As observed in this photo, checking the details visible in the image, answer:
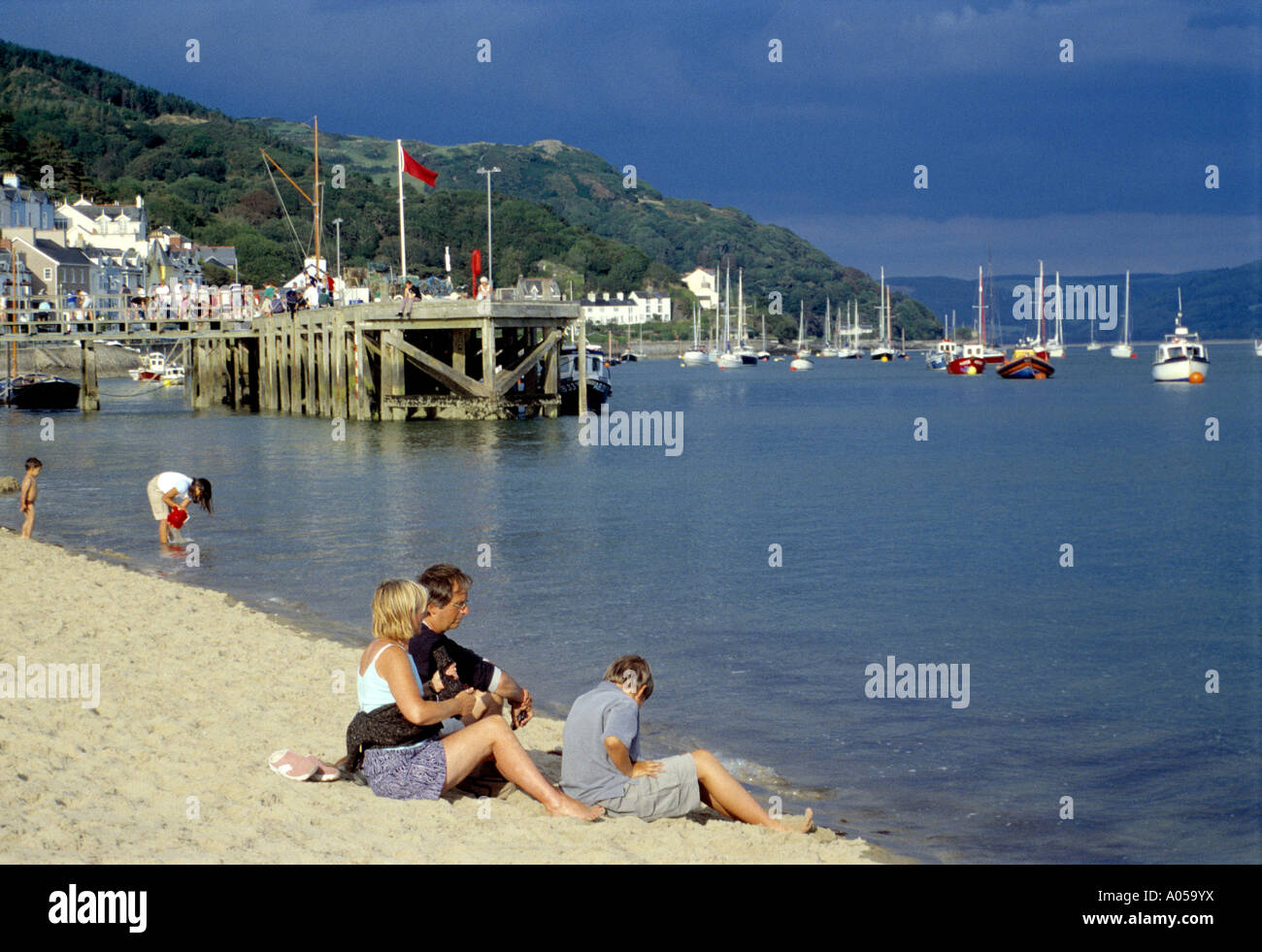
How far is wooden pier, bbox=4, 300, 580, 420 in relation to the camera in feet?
148

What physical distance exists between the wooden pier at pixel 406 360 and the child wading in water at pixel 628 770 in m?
37.2

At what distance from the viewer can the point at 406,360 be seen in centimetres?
4934

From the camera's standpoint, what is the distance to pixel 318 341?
52.6m

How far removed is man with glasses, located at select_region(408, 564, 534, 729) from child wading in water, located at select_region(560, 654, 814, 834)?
675 mm

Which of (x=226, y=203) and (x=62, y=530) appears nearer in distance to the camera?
(x=62, y=530)

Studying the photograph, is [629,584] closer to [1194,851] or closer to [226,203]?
[1194,851]

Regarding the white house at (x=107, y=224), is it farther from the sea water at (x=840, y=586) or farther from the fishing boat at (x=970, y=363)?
the sea water at (x=840, y=586)

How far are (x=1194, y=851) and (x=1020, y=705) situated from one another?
3.69 m

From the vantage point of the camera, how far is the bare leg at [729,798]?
7.55m

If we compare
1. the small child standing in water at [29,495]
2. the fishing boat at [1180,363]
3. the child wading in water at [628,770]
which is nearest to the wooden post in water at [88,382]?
the small child standing in water at [29,495]

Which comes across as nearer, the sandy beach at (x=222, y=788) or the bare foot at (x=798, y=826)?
the sandy beach at (x=222, y=788)

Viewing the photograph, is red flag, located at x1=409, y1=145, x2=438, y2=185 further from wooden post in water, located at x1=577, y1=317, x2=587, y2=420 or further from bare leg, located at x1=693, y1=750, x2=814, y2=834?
bare leg, located at x1=693, y1=750, x2=814, y2=834

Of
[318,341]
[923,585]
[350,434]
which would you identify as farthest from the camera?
[318,341]
